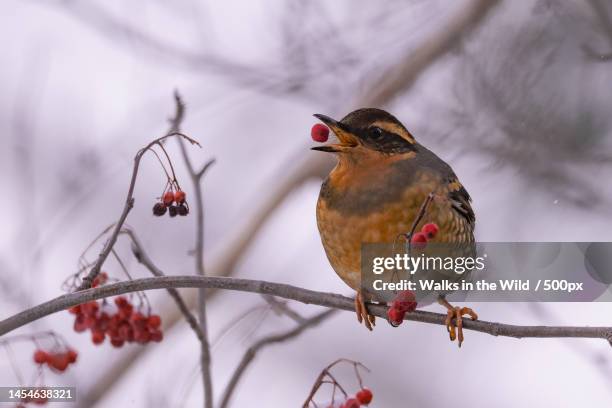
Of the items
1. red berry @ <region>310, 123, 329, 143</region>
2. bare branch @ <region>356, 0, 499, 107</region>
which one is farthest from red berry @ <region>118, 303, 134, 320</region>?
bare branch @ <region>356, 0, 499, 107</region>

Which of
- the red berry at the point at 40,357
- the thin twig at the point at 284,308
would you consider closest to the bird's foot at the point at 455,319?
the thin twig at the point at 284,308

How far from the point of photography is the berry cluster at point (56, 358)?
392 centimetres

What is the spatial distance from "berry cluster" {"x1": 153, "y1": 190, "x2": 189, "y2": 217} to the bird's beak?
0.81m

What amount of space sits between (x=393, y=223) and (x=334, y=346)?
4382 mm

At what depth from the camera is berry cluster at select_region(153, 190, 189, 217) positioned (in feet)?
10.5

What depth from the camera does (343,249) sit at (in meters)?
3.88

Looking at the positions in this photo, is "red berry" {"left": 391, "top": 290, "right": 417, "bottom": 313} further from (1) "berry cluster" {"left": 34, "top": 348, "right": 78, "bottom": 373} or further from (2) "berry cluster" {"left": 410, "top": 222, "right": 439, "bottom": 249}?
(1) "berry cluster" {"left": 34, "top": 348, "right": 78, "bottom": 373}

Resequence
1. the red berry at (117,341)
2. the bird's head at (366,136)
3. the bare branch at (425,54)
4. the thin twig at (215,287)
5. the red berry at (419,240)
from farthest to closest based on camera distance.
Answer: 1. the bare branch at (425,54)
2. the bird's head at (366,136)
3. the red berry at (117,341)
4. the red berry at (419,240)
5. the thin twig at (215,287)

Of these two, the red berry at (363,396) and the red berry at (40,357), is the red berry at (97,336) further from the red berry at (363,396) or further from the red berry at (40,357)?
the red berry at (363,396)

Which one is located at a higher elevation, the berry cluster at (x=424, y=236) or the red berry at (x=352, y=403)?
the berry cluster at (x=424, y=236)

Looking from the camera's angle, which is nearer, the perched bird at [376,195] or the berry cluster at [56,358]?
the perched bird at [376,195]

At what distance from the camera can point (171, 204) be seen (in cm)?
326

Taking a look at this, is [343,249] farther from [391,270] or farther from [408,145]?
[408,145]

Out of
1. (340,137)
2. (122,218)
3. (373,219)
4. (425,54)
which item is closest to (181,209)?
(122,218)
